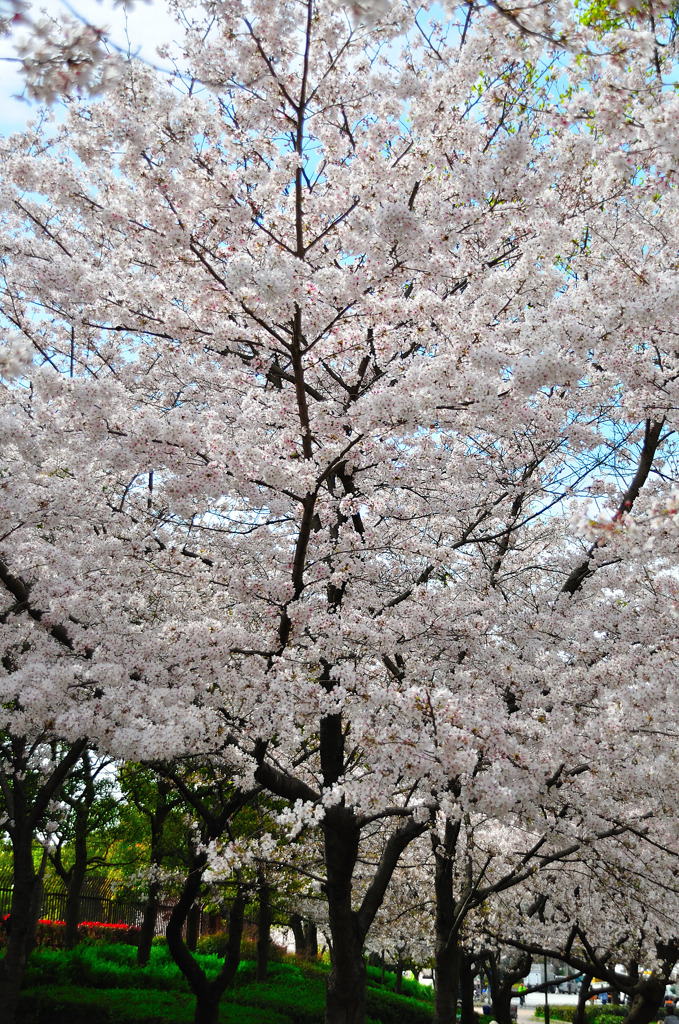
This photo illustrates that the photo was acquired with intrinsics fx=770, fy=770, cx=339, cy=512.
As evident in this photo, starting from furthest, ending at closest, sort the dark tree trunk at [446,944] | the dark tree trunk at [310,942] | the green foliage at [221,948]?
the dark tree trunk at [310,942] → the green foliage at [221,948] → the dark tree trunk at [446,944]

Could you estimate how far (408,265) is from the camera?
774 cm

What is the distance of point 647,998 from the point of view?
1212 centimetres

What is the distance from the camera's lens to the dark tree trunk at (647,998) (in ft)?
39.2

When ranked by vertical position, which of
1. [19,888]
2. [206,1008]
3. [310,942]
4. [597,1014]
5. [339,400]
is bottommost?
[597,1014]

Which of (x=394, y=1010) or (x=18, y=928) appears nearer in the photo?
(x=18, y=928)

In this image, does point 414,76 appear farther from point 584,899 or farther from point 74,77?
point 584,899

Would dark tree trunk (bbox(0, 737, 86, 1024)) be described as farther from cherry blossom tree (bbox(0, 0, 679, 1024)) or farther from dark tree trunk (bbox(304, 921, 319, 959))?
dark tree trunk (bbox(304, 921, 319, 959))

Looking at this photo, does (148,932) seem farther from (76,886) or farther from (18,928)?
(18,928)

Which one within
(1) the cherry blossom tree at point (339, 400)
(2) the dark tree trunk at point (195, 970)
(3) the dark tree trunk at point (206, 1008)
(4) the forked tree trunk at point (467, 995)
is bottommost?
(4) the forked tree trunk at point (467, 995)

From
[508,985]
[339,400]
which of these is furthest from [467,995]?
[339,400]

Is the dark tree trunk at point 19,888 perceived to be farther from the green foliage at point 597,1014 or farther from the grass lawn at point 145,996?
the green foliage at point 597,1014

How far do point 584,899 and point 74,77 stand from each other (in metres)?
14.6

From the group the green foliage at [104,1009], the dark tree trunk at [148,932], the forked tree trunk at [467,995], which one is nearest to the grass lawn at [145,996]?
the green foliage at [104,1009]

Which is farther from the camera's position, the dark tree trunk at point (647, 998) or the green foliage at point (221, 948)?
the green foliage at point (221, 948)
